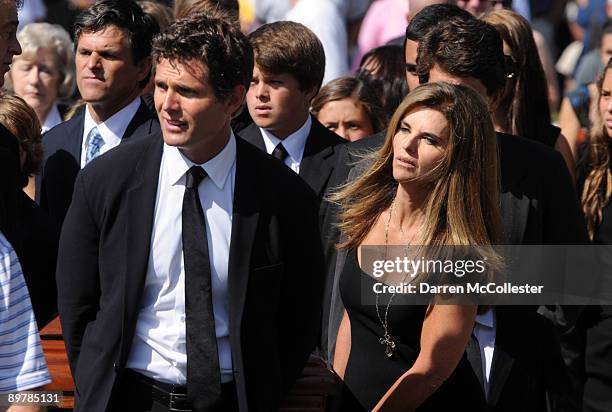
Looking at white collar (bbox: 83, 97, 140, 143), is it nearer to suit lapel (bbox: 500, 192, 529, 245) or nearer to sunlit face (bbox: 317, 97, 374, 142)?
sunlit face (bbox: 317, 97, 374, 142)

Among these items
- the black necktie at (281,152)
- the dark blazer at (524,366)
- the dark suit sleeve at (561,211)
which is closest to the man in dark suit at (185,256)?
the dark blazer at (524,366)

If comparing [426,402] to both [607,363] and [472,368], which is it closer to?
[472,368]

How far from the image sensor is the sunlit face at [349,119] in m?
6.70

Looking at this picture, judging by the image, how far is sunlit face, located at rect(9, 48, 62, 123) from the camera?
7.50 m

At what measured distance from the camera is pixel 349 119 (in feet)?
22.0

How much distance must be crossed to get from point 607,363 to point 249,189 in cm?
259

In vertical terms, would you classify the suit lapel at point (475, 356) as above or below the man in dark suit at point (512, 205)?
below

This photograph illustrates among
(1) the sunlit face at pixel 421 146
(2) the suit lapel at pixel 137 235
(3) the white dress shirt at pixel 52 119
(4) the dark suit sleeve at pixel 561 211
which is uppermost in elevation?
(3) the white dress shirt at pixel 52 119

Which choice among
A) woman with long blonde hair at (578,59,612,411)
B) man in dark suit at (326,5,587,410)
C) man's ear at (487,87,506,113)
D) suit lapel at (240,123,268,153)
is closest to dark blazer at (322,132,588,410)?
man in dark suit at (326,5,587,410)

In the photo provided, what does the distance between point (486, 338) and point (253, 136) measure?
6.24 feet

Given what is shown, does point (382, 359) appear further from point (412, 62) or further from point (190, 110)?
point (412, 62)

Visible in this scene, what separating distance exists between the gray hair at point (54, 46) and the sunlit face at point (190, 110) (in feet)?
11.8

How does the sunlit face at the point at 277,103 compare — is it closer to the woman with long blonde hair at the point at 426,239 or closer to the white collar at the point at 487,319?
the woman with long blonde hair at the point at 426,239

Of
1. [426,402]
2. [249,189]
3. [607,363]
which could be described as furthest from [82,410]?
[607,363]
